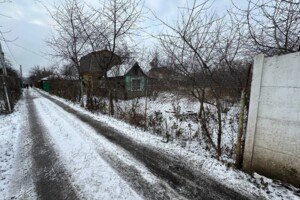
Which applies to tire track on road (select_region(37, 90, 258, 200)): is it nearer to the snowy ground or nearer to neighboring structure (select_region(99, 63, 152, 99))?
the snowy ground

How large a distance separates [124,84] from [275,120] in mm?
12623

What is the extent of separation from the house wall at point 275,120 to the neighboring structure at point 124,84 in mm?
4755

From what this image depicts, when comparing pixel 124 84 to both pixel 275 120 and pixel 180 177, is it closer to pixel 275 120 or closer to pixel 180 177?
pixel 180 177

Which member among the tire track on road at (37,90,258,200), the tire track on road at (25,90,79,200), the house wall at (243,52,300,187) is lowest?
the tire track on road at (25,90,79,200)

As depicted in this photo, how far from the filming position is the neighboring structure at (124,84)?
32.7 feet

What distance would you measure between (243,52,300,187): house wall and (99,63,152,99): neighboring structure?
4755mm

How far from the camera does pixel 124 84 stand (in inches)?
583

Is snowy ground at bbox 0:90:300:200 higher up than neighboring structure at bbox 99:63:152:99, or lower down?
lower down

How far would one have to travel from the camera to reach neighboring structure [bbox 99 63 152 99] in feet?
32.7

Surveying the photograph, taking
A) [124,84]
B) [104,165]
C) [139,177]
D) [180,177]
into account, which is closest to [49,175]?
[104,165]

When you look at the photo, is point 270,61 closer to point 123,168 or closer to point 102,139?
point 123,168

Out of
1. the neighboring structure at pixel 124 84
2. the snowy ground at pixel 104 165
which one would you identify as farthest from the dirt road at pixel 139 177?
the neighboring structure at pixel 124 84

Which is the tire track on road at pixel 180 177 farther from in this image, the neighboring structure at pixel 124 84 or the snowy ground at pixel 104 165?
the neighboring structure at pixel 124 84

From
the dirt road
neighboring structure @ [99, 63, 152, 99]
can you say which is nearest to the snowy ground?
the dirt road
